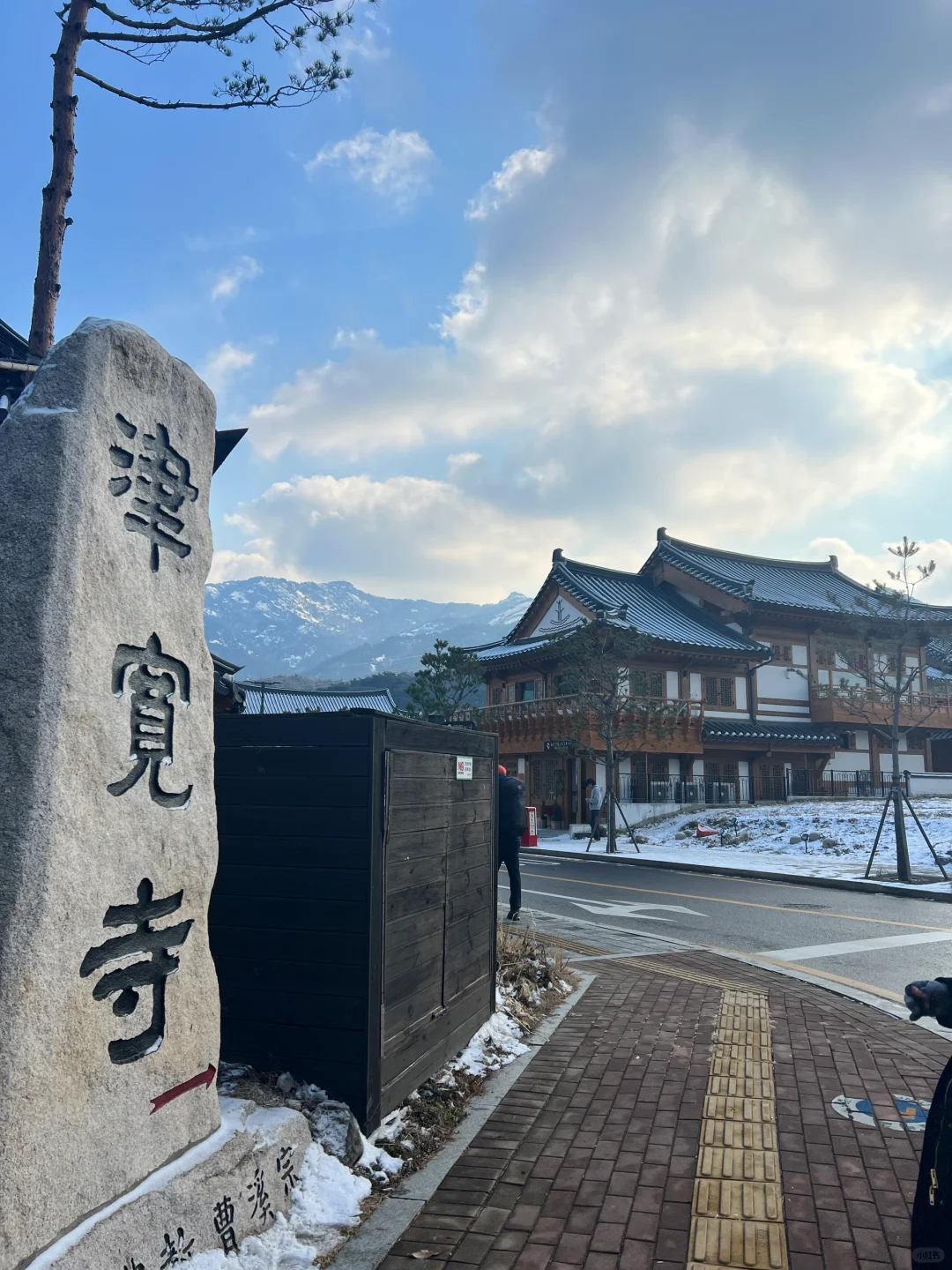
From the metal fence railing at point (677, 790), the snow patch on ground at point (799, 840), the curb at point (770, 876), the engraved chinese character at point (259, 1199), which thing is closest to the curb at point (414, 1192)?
the engraved chinese character at point (259, 1199)

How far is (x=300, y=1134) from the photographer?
3.79 m

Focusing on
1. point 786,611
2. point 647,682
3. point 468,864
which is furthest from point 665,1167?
point 786,611

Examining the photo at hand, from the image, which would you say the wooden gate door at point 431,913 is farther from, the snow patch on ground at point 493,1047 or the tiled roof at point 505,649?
the tiled roof at point 505,649

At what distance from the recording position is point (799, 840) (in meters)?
21.0

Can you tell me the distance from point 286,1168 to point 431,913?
149cm

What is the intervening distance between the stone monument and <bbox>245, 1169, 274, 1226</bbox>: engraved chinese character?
0.92ft

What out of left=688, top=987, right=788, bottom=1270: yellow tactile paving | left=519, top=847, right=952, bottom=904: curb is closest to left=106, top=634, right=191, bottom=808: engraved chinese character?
left=688, top=987, right=788, bottom=1270: yellow tactile paving

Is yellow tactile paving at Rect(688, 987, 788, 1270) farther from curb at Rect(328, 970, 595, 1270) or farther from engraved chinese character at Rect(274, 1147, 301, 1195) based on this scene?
engraved chinese character at Rect(274, 1147, 301, 1195)

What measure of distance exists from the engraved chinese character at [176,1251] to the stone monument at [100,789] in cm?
23

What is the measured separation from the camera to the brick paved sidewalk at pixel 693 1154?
3.46m

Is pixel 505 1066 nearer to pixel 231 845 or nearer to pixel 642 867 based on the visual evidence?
pixel 231 845

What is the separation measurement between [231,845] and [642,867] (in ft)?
52.7

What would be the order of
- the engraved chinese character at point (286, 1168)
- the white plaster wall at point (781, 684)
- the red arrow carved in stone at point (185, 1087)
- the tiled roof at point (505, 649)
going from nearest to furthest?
the red arrow carved in stone at point (185, 1087)
the engraved chinese character at point (286, 1168)
the tiled roof at point (505, 649)
the white plaster wall at point (781, 684)

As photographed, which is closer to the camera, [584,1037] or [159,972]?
[159,972]
